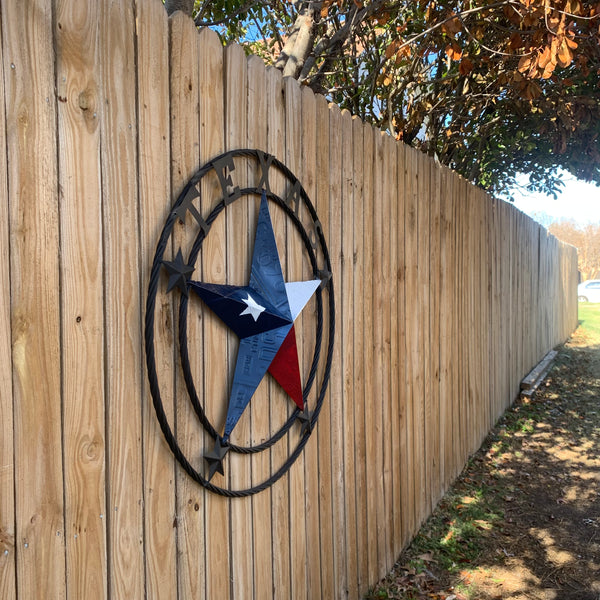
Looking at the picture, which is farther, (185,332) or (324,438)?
(324,438)

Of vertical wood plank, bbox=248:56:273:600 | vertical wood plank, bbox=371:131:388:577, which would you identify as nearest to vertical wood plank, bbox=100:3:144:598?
vertical wood plank, bbox=248:56:273:600

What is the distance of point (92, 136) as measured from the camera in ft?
5.01

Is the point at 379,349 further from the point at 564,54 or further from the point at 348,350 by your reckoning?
the point at 564,54

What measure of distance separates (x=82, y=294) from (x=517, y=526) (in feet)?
11.9

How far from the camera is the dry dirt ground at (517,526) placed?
10.5ft

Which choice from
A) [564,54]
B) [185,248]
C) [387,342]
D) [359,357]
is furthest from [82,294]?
[564,54]

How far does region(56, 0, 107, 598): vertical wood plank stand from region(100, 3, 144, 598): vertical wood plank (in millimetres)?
28

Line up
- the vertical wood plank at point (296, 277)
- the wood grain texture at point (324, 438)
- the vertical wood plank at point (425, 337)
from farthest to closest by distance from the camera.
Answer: the vertical wood plank at point (425, 337) < the wood grain texture at point (324, 438) < the vertical wood plank at point (296, 277)

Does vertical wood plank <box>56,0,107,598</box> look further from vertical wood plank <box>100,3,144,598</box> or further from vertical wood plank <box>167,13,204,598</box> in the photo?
vertical wood plank <box>167,13,204,598</box>

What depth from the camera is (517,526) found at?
3.96 meters

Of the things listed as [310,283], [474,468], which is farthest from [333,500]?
[474,468]

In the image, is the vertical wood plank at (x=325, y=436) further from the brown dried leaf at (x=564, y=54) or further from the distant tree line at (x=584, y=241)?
the distant tree line at (x=584, y=241)

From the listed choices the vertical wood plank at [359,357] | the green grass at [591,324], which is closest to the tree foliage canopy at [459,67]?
the vertical wood plank at [359,357]

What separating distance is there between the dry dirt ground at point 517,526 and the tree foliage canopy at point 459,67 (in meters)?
3.02
